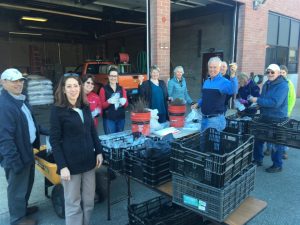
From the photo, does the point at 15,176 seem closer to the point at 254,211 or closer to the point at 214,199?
the point at 214,199

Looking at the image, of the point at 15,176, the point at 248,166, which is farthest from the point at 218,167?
the point at 15,176

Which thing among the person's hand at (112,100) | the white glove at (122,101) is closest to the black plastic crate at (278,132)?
the white glove at (122,101)

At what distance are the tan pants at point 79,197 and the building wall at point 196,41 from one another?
943 cm

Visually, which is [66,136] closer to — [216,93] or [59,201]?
[59,201]

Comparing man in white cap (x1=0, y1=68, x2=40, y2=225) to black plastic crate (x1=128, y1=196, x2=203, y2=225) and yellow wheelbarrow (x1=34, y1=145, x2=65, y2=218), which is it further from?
black plastic crate (x1=128, y1=196, x2=203, y2=225)

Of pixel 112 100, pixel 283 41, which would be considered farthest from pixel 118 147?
pixel 283 41

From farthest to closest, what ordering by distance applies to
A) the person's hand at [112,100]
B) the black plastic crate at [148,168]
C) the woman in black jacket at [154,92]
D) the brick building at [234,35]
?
1. the brick building at [234,35]
2. the woman in black jacket at [154,92]
3. the person's hand at [112,100]
4. the black plastic crate at [148,168]

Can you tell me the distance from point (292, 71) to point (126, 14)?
29.6 feet

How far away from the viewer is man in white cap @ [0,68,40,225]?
2.76 m

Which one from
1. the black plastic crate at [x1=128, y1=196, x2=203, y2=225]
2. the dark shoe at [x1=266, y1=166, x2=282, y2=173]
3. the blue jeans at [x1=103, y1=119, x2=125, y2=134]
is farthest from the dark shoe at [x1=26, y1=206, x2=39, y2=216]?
the dark shoe at [x1=266, y1=166, x2=282, y2=173]

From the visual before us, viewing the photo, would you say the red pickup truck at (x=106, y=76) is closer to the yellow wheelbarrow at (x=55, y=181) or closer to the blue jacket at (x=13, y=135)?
the yellow wheelbarrow at (x=55, y=181)

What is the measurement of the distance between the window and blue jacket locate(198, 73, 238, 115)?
905cm

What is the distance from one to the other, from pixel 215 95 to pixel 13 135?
8.53 ft

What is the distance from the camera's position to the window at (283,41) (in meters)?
11.4
